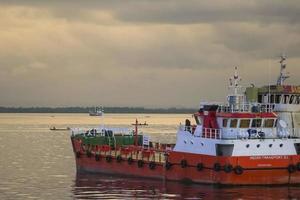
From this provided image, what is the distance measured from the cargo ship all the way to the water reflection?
0.53 m

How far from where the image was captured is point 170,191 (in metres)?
40.7

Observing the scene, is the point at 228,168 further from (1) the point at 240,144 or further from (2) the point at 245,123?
(2) the point at 245,123

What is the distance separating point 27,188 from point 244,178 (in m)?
12.3

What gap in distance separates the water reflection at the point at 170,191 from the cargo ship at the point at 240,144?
53 centimetres

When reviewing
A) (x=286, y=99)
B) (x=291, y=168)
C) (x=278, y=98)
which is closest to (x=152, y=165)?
(x=278, y=98)

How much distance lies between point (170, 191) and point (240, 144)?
4.60m

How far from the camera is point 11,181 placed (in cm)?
4684

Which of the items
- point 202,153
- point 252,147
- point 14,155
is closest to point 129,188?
point 202,153

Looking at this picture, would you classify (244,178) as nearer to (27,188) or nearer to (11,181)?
(27,188)

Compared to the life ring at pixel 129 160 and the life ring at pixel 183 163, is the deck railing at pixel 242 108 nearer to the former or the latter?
the life ring at pixel 183 163

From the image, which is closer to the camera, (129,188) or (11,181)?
(129,188)

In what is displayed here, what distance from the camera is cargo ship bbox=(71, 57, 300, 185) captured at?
1571 inches

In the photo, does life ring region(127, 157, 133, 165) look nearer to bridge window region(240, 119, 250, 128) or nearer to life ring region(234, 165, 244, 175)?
bridge window region(240, 119, 250, 128)

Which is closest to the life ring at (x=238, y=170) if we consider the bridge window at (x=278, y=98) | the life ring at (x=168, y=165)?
the life ring at (x=168, y=165)
